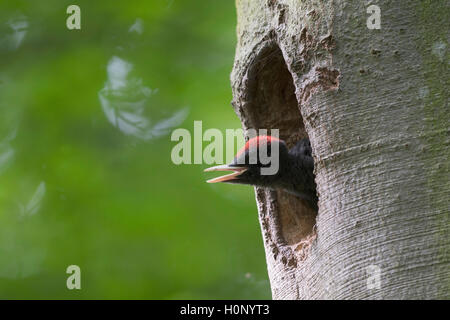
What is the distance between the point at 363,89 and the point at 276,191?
3.74ft

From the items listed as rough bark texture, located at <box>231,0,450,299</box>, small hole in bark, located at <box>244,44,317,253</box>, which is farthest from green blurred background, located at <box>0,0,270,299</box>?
rough bark texture, located at <box>231,0,450,299</box>

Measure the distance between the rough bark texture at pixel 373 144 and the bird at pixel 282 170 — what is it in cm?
71

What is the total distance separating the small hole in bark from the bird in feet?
0.19

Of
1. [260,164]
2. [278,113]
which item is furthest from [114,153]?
[278,113]

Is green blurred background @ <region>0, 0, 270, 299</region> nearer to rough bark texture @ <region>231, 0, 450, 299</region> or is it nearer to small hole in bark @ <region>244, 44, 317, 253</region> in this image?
small hole in bark @ <region>244, 44, 317, 253</region>

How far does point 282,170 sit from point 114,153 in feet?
6.20

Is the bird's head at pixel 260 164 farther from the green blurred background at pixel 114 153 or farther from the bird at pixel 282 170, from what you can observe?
the green blurred background at pixel 114 153

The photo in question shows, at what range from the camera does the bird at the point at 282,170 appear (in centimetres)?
358

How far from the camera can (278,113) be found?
3.65 metres

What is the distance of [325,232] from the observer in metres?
2.53

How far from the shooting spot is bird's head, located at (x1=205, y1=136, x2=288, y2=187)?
11.7 feet

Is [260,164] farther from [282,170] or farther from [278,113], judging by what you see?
[278,113]

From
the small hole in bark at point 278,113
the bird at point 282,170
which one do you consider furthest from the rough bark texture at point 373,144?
the bird at point 282,170

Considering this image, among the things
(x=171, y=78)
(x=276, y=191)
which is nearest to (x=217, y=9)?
(x=171, y=78)
